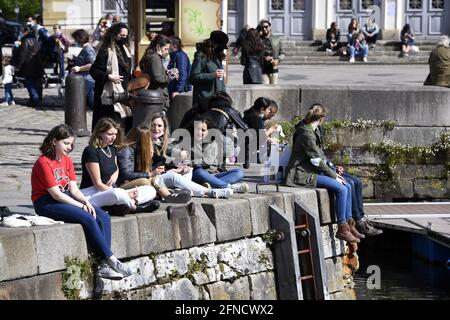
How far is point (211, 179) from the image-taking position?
42.6ft

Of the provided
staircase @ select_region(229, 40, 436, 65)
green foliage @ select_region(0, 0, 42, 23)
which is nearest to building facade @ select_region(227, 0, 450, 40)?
staircase @ select_region(229, 40, 436, 65)

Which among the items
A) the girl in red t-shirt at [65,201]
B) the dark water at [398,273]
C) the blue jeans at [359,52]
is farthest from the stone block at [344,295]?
the blue jeans at [359,52]

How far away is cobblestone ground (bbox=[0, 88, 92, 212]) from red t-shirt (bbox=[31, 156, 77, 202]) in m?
1.23

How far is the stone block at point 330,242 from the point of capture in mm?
13836

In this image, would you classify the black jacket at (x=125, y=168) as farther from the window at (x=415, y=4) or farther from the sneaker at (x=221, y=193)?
the window at (x=415, y=4)

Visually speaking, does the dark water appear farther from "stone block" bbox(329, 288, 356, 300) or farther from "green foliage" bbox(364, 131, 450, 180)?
"green foliage" bbox(364, 131, 450, 180)

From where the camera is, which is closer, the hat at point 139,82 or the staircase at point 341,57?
the hat at point 139,82

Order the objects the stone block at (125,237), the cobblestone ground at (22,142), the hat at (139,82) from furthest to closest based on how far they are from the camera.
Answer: the hat at (139,82)
the cobblestone ground at (22,142)
the stone block at (125,237)

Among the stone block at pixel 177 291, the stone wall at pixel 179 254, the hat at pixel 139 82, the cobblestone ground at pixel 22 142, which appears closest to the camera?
the stone wall at pixel 179 254

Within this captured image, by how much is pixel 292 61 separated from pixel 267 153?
2263cm

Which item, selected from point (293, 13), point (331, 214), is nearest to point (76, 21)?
point (293, 13)

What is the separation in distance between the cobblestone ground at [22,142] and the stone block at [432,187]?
4.58m

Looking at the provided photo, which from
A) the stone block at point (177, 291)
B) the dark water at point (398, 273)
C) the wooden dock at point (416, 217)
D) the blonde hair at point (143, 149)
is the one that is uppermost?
the blonde hair at point (143, 149)
